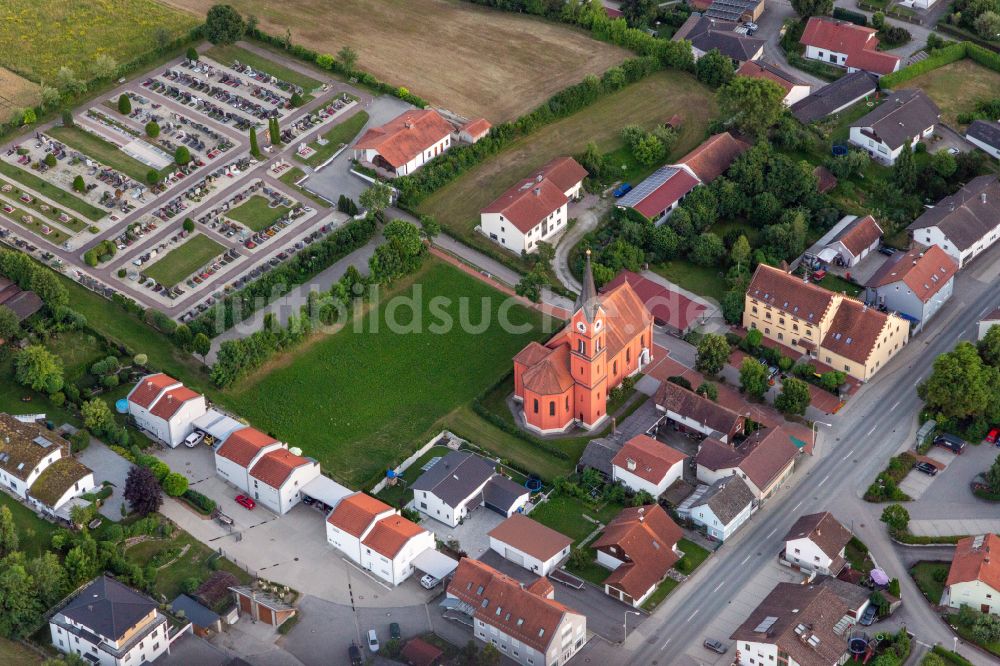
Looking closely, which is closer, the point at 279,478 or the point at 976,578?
the point at 976,578

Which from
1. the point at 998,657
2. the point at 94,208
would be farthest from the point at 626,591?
the point at 94,208

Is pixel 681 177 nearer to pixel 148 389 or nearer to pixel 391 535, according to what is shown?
pixel 391 535

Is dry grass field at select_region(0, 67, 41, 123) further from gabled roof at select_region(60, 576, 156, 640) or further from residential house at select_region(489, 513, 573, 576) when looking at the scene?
residential house at select_region(489, 513, 573, 576)

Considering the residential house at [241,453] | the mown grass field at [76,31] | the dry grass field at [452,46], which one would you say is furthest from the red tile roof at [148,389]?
the mown grass field at [76,31]

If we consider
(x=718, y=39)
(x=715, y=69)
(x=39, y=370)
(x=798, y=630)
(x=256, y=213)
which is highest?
(x=718, y=39)

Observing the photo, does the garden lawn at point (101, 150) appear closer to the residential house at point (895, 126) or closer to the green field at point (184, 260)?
the green field at point (184, 260)

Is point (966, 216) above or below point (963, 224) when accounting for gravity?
above

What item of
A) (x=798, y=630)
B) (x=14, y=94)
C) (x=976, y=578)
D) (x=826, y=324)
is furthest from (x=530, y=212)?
(x=14, y=94)
